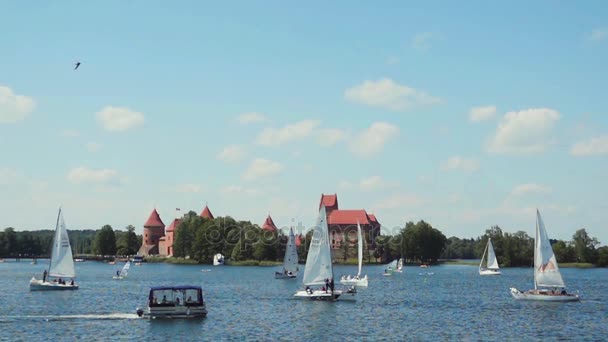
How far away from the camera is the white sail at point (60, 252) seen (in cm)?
9819

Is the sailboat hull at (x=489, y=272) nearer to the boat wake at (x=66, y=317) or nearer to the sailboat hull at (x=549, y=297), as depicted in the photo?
the sailboat hull at (x=549, y=297)

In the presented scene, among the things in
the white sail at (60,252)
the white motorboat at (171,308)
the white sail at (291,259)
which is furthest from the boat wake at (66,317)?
the white sail at (291,259)

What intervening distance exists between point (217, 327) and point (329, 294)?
21.5m

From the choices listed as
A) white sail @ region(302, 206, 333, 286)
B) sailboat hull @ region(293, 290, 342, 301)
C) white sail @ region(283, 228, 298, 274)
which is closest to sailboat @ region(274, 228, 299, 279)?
white sail @ region(283, 228, 298, 274)

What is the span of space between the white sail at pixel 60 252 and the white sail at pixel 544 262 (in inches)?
2319

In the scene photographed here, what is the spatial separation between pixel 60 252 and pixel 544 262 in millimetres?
60839

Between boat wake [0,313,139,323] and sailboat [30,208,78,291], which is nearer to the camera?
boat wake [0,313,139,323]

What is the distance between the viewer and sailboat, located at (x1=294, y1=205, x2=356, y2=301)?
79.9 m

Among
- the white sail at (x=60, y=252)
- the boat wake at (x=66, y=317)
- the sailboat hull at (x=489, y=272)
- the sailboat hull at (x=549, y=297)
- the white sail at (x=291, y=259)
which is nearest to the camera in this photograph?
the boat wake at (x=66, y=317)

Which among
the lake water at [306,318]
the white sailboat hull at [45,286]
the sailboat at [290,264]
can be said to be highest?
the sailboat at [290,264]

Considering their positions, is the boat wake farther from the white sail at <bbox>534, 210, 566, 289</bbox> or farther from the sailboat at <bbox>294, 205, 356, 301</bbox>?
the white sail at <bbox>534, 210, 566, 289</bbox>

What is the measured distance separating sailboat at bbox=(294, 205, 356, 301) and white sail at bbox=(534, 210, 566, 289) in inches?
1002

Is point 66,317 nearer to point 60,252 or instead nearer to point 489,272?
point 60,252

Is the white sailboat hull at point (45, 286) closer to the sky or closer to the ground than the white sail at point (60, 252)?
closer to the ground
